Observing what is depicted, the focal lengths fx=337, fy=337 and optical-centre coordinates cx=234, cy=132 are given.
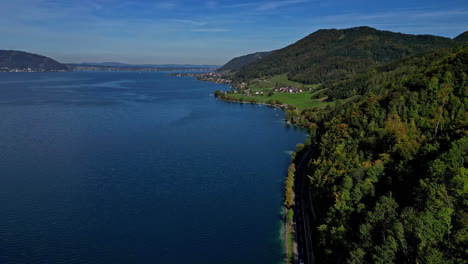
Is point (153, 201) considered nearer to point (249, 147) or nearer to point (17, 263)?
point (17, 263)

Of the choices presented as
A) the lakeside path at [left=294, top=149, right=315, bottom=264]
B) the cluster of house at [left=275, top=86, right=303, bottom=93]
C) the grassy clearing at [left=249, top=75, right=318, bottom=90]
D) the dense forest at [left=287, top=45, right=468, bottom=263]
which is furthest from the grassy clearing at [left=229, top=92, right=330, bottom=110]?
the lakeside path at [left=294, top=149, right=315, bottom=264]

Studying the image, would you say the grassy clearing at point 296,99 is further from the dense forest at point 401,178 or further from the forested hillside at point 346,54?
the dense forest at point 401,178

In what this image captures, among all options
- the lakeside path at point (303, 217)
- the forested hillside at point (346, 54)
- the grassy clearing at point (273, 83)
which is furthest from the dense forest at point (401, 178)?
the grassy clearing at point (273, 83)

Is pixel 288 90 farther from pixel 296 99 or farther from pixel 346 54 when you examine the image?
pixel 346 54

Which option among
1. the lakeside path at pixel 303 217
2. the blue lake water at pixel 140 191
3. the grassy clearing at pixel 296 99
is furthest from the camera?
the grassy clearing at pixel 296 99

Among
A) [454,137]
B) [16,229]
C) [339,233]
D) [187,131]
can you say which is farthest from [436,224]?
[187,131]
